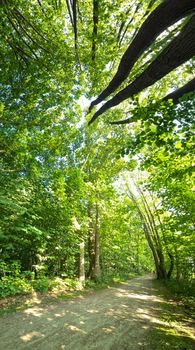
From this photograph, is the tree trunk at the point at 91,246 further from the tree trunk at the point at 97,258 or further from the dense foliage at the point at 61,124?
the dense foliage at the point at 61,124

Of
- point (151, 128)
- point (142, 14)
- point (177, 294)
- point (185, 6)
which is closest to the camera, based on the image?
point (185, 6)

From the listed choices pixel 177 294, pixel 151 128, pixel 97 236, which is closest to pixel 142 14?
pixel 151 128

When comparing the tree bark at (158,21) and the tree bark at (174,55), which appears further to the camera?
the tree bark at (174,55)

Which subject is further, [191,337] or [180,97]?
[191,337]

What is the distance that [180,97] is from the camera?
3.14 meters

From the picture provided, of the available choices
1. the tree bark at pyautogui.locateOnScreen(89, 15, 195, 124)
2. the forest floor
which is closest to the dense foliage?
the tree bark at pyautogui.locateOnScreen(89, 15, 195, 124)

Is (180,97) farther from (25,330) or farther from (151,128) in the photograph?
(25,330)

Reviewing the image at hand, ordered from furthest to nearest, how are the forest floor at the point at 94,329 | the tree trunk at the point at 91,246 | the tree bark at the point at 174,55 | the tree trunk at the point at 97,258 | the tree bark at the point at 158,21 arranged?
the tree trunk at the point at 91,246, the tree trunk at the point at 97,258, the forest floor at the point at 94,329, the tree bark at the point at 174,55, the tree bark at the point at 158,21

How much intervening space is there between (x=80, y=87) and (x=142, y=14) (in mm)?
3619

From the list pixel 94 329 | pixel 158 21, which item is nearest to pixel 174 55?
pixel 158 21

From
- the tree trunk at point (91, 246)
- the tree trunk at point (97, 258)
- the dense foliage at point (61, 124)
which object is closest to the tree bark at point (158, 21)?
the dense foliage at point (61, 124)

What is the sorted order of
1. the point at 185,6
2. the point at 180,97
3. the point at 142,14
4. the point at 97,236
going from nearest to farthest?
the point at 185,6, the point at 180,97, the point at 142,14, the point at 97,236

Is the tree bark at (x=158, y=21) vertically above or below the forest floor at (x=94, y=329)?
above

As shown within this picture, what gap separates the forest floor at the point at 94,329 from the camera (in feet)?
14.6
